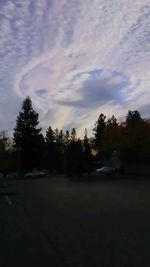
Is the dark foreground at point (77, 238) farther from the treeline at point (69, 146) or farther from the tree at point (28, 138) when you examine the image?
the tree at point (28, 138)

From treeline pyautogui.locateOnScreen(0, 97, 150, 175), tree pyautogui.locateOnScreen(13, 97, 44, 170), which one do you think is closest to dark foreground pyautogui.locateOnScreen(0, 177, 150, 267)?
treeline pyautogui.locateOnScreen(0, 97, 150, 175)

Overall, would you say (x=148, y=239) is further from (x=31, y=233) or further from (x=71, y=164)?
(x=71, y=164)

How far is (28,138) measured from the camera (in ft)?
413

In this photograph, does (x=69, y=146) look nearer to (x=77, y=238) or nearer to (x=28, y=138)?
(x=28, y=138)

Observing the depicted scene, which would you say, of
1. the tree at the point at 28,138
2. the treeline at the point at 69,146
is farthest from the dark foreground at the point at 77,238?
the tree at the point at 28,138

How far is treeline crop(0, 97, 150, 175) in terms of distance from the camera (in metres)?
84.9

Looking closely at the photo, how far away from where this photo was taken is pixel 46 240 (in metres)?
13.1

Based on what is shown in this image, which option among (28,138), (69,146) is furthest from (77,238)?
(28,138)

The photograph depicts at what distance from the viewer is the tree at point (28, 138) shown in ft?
407

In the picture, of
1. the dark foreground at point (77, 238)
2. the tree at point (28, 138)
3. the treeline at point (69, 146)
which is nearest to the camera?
the dark foreground at point (77, 238)

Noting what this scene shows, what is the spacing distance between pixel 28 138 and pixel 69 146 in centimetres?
1749

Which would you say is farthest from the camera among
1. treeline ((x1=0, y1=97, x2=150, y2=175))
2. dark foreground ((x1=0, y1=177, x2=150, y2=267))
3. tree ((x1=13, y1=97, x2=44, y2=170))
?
tree ((x1=13, y1=97, x2=44, y2=170))

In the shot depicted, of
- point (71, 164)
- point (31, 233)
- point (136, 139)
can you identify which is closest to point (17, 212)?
point (31, 233)

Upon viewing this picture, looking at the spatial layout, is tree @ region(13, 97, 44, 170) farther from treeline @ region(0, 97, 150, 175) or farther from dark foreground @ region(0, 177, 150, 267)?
dark foreground @ region(0, 177, 150, 267)
